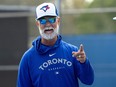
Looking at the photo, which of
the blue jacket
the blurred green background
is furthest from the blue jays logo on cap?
the blurred green background

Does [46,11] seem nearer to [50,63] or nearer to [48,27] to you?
[48,27]

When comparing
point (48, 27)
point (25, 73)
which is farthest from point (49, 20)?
point (25, 73)

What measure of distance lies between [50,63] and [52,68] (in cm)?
4

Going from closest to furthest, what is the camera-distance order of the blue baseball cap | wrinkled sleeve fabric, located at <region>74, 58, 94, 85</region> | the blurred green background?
wrinkled sleeve fabric, located at <region>74, 58, 94, 85</region> → the blue baseball cap → the blurred green background

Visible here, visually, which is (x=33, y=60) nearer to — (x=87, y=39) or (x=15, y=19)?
(x=87, y=39)

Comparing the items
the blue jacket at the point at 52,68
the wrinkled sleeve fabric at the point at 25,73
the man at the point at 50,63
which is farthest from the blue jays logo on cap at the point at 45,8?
the wrinkled sleeve fabric at the point at 25,73

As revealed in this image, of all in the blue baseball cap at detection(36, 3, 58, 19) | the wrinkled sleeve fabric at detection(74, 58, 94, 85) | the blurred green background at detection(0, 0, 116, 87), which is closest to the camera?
the wrinkled sleeve fabric at detection(74, 58, 94, 85)

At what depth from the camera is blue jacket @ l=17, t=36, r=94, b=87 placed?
375 centimetres

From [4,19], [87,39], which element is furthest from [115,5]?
[4,19]

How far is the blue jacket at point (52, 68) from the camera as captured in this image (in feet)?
12.3

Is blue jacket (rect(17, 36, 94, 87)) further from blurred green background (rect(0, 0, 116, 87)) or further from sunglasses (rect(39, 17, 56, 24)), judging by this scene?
blurred green background (rect(0, 0, 116, 87))

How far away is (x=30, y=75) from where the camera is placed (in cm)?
383

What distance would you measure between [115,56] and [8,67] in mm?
2919

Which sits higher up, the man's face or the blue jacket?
the man's face
